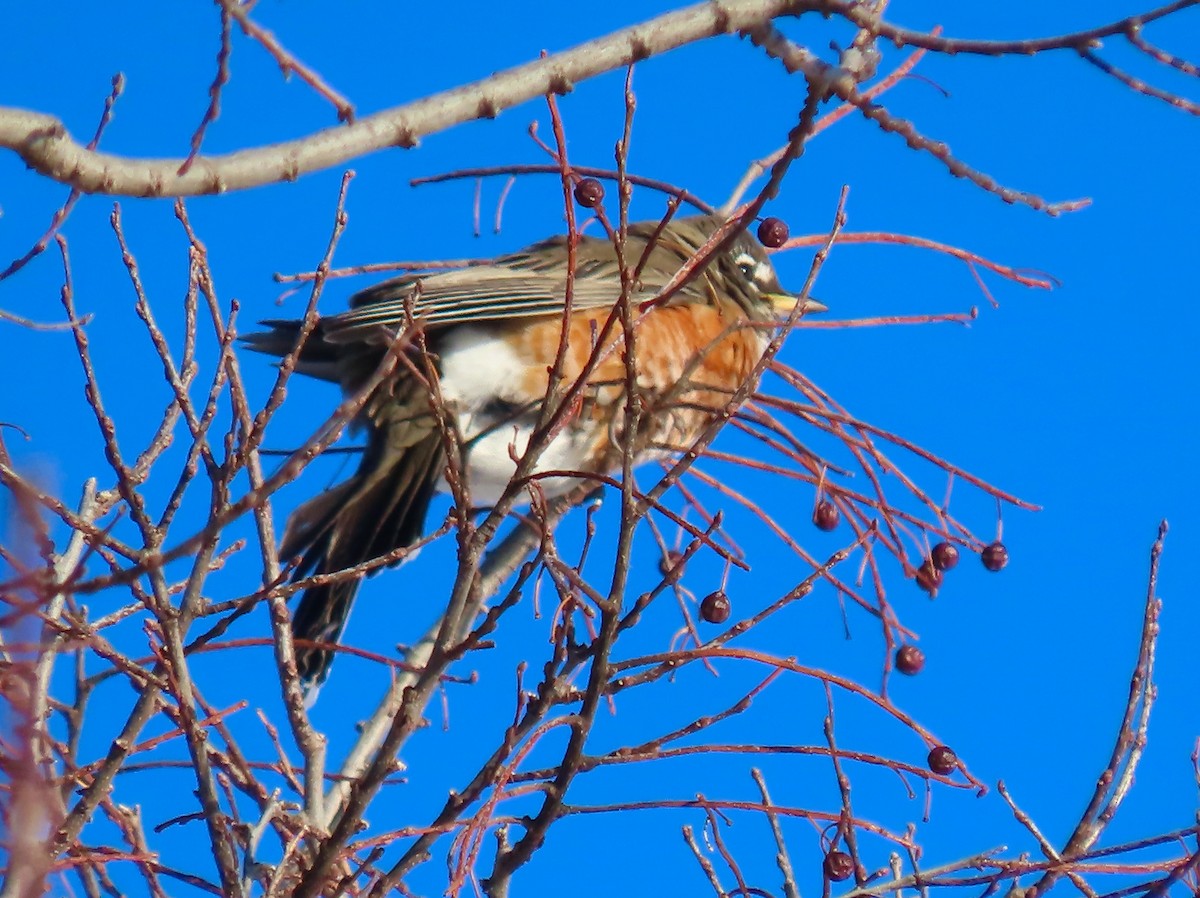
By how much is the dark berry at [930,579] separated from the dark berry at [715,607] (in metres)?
0.37

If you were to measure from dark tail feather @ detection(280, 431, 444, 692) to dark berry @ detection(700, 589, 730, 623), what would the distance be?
64cm

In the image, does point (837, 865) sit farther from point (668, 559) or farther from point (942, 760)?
point (668, 559)

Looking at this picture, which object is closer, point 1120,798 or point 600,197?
point 1120,798

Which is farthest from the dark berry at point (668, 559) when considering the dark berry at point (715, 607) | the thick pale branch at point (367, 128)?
the thick pale branch at point (367, 128)

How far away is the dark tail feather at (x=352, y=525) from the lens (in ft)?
8.87

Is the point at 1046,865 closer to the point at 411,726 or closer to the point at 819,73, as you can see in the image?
the point at 411,726

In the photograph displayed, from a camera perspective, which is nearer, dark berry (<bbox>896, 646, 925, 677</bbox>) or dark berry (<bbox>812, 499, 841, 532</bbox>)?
dark berry (<bbox>896, 646, 925, 677</bbox>)

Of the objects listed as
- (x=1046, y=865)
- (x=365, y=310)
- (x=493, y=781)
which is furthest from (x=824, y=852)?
(x=365, y=310)

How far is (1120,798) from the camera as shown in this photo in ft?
6.36

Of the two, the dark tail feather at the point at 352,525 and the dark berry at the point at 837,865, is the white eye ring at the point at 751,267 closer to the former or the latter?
the dark tail feather at the point at 352,525

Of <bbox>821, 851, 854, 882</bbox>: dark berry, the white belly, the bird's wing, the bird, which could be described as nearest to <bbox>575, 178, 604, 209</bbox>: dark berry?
the bird

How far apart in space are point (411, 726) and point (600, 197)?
90 centimetres

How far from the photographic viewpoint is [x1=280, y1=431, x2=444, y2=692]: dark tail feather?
2.71m

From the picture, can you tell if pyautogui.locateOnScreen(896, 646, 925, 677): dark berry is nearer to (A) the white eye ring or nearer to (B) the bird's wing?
(B) the bird's wing
